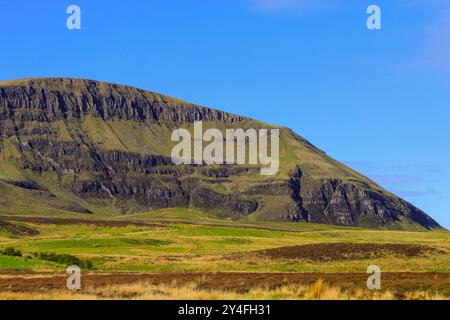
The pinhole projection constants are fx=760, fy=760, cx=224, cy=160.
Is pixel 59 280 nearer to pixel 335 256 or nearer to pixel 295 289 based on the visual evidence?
pixel 295 289

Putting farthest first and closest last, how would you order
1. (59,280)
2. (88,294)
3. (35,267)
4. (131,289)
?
(35,267) → (59,280) → (131,289) → (88,294)

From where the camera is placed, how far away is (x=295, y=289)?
35.5m

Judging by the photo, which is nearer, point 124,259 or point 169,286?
point 169,286

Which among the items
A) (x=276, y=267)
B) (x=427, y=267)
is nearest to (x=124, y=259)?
(x=276, y=267)

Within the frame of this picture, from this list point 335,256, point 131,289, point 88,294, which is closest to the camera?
point 88,294
